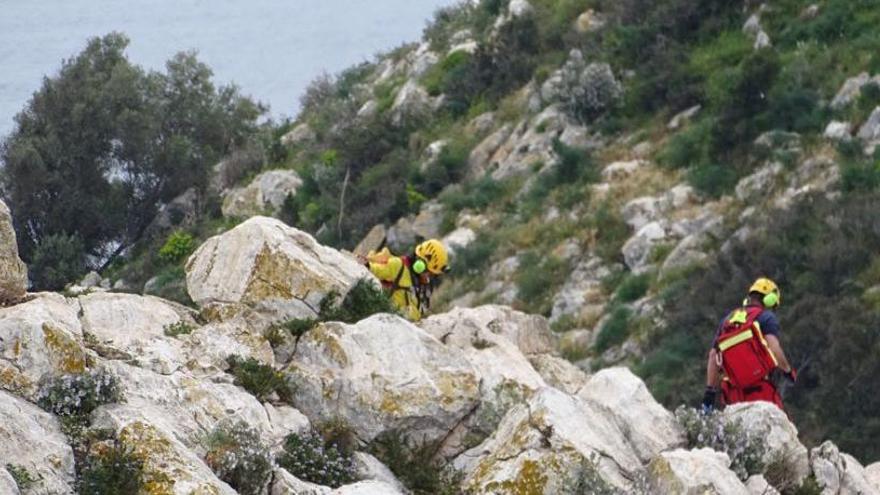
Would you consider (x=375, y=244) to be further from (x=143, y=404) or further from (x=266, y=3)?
(x=266, y=3)

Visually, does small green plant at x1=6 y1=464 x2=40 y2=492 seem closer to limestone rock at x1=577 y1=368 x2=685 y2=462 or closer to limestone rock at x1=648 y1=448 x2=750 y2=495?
limestone rock at x1=648 y1=448 x2=750 y2=495

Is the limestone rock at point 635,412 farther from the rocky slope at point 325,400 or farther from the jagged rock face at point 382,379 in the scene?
the jagged rock face at point 382,379

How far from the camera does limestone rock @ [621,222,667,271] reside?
26.6 meters

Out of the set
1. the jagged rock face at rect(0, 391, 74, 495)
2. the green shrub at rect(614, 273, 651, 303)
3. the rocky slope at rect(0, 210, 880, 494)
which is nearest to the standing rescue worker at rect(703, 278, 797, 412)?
the rocky slope at rect(0, 210, 880, 494)

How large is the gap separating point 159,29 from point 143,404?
4757cm

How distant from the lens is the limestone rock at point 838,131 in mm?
26609

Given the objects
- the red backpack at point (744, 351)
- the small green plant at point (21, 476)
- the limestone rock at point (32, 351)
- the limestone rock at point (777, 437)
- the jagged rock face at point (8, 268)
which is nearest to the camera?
the small green plant at point (21, 476)

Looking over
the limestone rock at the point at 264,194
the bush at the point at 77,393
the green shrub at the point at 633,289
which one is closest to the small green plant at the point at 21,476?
the bush at the point at 77,393

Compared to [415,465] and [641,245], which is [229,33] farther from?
[415,465]

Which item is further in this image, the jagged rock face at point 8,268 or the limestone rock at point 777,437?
the limestone rock at point 777,437

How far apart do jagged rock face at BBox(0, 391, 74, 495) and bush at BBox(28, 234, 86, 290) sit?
23497mm

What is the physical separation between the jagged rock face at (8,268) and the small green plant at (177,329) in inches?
44.8

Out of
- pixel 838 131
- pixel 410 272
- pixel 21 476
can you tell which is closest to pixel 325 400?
pixel 21 476

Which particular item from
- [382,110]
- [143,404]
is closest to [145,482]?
[143,404]
